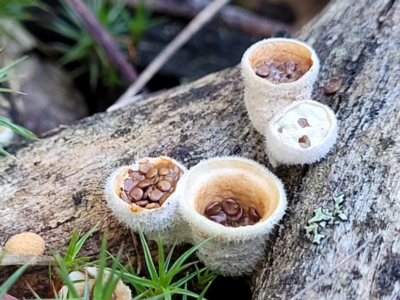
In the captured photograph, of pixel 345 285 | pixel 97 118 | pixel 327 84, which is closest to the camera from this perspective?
pixel 345 285

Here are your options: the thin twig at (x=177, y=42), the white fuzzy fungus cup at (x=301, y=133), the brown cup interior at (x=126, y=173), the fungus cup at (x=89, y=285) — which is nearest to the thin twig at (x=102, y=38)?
the thin twig at (x=177, y=42)

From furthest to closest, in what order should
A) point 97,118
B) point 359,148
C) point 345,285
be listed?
point 97,118, point 359,148, point 345,285

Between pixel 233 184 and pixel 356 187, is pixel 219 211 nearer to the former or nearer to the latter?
pixel 233 184

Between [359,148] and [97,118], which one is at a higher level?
[97,118]

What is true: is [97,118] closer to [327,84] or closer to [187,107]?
[187,107]

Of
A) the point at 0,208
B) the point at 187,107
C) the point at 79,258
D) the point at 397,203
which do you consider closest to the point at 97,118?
the point at 187,107

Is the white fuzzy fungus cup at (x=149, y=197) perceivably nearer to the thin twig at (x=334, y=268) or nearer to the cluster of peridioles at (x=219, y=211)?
the cluster of peridioles at (x=219, y=211)

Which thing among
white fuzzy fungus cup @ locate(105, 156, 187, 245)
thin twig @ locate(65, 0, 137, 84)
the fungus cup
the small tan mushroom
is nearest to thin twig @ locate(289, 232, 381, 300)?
white fuzzy fungus cup @ locate(105, 156, 187, 245)
